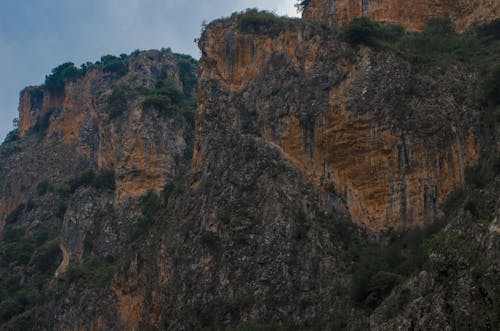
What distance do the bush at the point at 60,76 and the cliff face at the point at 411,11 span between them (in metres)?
31.3

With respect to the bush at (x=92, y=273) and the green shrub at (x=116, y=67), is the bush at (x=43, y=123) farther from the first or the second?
the bush at (x=92, y=273)

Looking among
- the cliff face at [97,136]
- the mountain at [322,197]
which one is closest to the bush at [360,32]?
the mountain at [322,197]

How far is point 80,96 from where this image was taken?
3113 inches

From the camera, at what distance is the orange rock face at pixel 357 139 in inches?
1529

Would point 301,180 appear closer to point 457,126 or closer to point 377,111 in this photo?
point 377,111

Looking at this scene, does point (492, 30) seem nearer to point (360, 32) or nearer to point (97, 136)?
point (360, 32)

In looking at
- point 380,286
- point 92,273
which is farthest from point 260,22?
point 380,286

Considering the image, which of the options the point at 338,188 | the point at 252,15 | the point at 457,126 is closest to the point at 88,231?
the point at 252,15

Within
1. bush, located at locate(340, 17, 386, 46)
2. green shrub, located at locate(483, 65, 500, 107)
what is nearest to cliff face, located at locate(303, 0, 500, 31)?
bush, located at locate(340, 17, 386, 46)

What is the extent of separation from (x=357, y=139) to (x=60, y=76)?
47724 mm

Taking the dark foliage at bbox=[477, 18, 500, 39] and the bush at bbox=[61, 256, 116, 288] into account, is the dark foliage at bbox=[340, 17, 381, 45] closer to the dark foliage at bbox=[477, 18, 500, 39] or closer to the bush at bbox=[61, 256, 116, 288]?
the dark foliage at bbox=[477, 18, 500, 39]

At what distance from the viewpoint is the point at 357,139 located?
41.3m

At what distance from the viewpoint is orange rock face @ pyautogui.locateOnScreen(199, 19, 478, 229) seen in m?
38.8

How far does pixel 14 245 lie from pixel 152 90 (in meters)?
16.2
